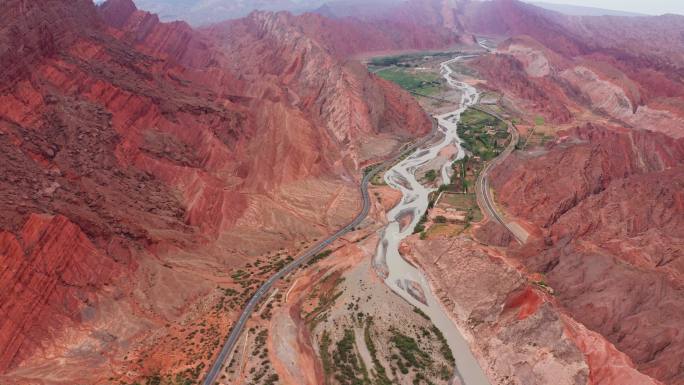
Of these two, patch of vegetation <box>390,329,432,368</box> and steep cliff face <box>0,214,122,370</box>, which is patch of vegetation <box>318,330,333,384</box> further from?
steep cliff face <box>0,214,122,370</box>

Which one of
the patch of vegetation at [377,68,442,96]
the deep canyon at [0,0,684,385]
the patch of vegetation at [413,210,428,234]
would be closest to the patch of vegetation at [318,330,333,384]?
the deep canyon at [0,0,684,385]

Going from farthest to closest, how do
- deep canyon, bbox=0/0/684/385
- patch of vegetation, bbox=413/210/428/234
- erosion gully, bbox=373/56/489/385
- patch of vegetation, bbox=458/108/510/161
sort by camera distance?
1. patch of vegetation, bbox=458/108/510/161
2. patch of vegetation, bbox=413/210/428/234
3. erosion gully, bbox=373/56/489/385
4. deep canyon, bbox=0/0/684/385

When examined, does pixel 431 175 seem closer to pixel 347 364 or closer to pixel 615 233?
pixel 615 233

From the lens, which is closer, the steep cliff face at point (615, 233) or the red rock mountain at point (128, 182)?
the steep cliff face at point (615, 233)

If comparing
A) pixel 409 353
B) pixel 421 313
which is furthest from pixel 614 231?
pixel 409 353

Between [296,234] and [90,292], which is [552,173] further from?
[90,292]

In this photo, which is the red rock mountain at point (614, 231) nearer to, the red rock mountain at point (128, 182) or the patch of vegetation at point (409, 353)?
the patch of vegetation at point (409, 353)

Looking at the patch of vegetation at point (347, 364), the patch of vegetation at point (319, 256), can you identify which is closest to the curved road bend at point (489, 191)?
the patch of vegetation at point (319, 256)
